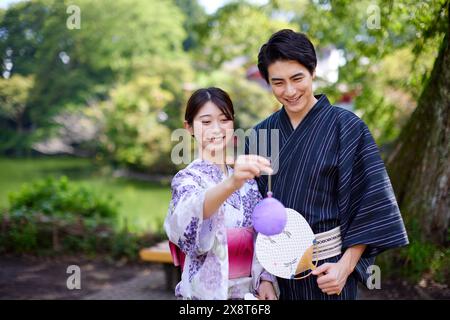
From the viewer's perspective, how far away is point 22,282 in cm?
502

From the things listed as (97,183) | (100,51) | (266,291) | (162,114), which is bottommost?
(266,291)

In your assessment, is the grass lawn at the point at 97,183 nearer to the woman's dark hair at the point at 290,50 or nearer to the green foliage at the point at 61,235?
the green foliage at the point at 61,235

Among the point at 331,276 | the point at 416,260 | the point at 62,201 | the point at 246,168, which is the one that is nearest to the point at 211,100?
the point at 246,168

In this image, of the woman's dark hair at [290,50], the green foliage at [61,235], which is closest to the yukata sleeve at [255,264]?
the woman's dark hair at [290,50]

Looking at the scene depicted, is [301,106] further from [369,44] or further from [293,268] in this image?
[369,44]

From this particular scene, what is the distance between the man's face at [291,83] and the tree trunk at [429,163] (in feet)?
8.43

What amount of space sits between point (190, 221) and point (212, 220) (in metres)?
0.09

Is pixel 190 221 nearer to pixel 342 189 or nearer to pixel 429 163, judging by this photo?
pixel 342 189

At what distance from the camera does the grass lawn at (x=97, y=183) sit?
34.2 feet

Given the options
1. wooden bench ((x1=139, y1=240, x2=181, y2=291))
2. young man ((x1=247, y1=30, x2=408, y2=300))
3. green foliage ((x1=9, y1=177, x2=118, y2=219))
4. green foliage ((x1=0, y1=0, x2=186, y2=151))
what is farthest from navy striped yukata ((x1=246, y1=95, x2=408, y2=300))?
green foliage ((x1=0, y1=0, x2=186, y2=151))

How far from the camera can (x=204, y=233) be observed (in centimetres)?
179

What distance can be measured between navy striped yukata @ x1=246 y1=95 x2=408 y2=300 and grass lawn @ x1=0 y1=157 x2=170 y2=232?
4752mm
